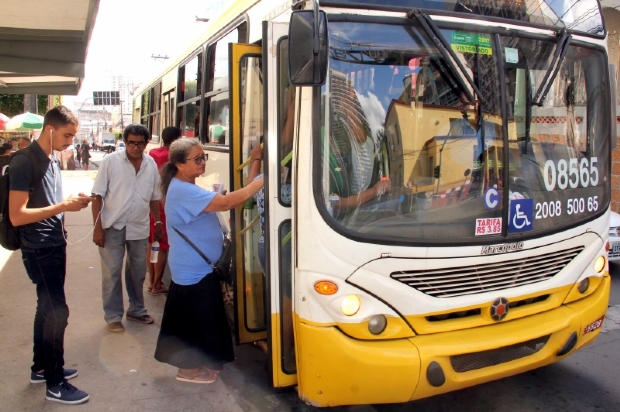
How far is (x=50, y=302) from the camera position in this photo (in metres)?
3.53

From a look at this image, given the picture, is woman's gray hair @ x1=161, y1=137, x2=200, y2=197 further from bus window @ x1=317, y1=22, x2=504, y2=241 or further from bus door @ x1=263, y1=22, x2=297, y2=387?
bus window @ x1=317, y1=22, x2=504, y2=241

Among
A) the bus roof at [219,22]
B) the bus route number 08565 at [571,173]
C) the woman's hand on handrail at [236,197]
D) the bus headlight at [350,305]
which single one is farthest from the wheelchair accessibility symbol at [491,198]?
the bus roof at [219,22]

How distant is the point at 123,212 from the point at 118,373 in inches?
52.9

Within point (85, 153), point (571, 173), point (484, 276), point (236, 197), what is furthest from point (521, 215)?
point (85, 153)

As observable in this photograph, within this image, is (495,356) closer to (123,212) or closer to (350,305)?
(350,305)

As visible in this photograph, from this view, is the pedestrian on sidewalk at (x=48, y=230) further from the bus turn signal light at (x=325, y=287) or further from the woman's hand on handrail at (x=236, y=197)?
the bus turn signal light at (x=325, y=287)

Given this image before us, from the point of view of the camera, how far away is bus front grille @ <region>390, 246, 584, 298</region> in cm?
307

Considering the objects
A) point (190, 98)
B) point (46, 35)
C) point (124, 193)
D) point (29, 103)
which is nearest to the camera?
point (124, 193)

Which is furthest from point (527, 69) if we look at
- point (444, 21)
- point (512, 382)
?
point (512, 382)

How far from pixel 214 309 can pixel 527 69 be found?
2596mm

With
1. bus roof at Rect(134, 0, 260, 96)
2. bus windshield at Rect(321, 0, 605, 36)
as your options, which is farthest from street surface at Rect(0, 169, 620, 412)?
bus roof at Rect(134, 0, 260, 96)

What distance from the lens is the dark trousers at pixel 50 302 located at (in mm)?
3486

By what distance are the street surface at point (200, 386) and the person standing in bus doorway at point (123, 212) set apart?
0.42 m

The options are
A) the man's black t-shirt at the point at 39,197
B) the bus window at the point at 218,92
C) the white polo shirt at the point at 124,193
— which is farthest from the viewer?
the white polo shirt at the point at 124,193
